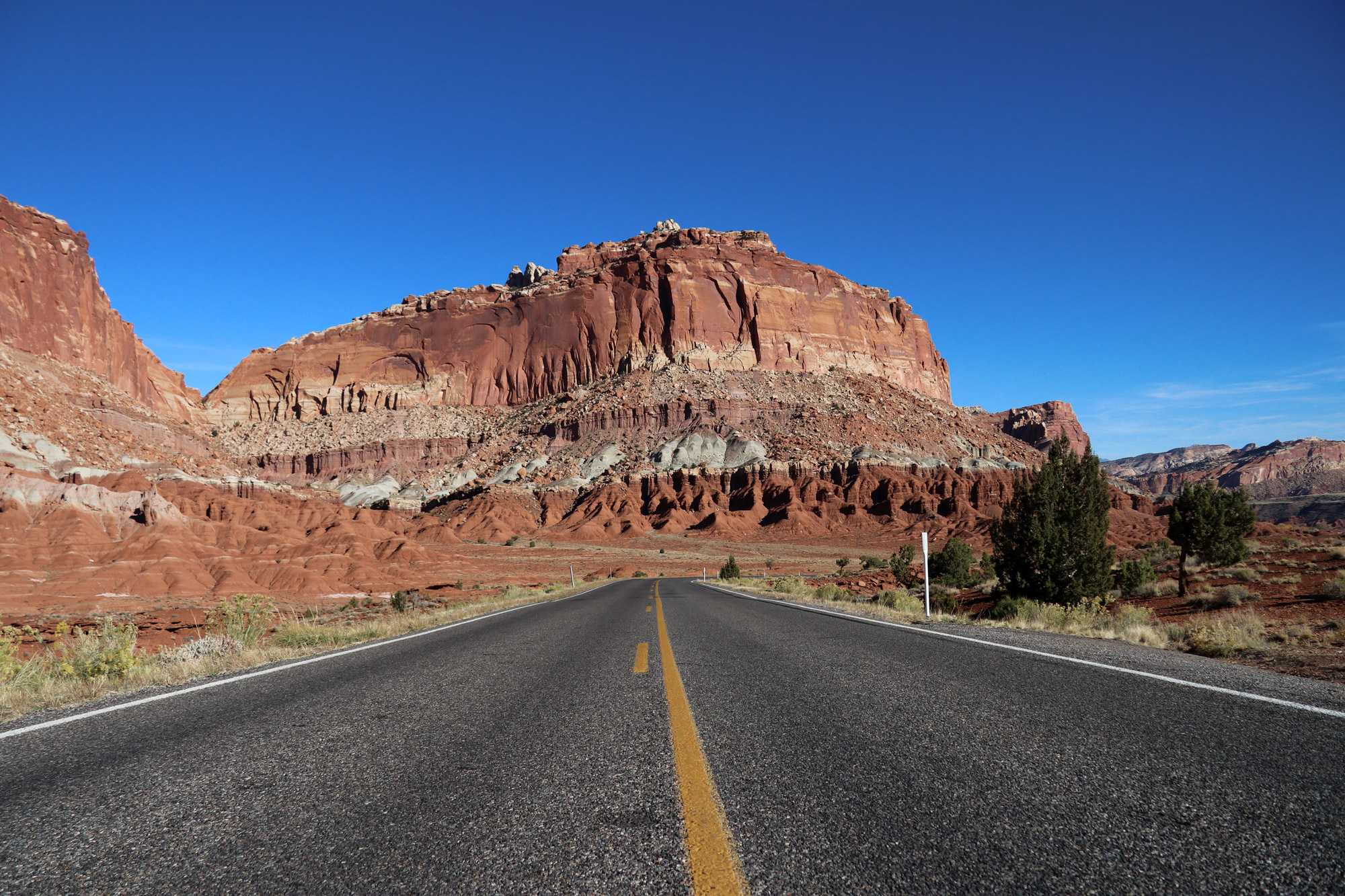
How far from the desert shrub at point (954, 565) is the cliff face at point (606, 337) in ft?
256

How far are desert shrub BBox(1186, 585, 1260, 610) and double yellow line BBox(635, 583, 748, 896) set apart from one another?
20629 millimetres

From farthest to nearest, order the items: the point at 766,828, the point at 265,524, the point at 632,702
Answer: the point at 265,524 → the point at 632,702 → the point at 766,828

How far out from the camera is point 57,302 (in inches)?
2564

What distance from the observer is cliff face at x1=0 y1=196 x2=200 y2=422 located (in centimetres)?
5884

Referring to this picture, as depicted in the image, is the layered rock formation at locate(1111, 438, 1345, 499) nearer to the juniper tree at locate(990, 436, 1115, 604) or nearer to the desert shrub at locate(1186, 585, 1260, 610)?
the desert shrub at locate(1186, 585, 1260, 610)

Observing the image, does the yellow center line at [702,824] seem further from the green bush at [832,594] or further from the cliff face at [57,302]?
the cliff face at [57,302]

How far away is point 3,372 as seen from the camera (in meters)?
44.6

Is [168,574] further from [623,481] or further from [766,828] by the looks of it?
[623,481]

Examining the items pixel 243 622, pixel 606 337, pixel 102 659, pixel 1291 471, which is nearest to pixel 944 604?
pixel 243 622

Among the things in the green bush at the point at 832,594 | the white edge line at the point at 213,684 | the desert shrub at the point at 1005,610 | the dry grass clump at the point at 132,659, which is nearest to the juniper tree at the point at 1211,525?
the desert shrub at the point at 1005,610

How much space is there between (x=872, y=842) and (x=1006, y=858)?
45 cm

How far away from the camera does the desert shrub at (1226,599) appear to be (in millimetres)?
17781

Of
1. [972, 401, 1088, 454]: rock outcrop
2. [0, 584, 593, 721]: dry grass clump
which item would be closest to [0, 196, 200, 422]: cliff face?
[0, 584, 593, 721]: dry grass clump

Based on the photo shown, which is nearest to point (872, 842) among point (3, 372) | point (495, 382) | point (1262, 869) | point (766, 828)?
point (766, 828)
